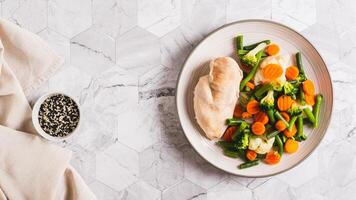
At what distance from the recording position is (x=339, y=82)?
2.40 metres

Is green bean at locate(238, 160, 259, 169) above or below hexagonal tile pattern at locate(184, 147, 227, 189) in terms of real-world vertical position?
above

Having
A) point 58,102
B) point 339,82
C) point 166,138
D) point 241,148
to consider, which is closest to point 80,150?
point 58,102

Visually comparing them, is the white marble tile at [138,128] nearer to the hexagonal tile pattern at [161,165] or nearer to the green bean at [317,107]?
the hexagonal tile pattern at [161,165]

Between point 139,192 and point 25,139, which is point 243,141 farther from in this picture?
point 25,139

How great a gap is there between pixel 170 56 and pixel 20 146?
76 centimetres

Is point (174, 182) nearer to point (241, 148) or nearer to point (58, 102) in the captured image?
point (241, 148)

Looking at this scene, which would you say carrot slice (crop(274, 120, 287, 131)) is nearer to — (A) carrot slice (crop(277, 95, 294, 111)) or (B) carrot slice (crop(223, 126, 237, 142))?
(A) carrot slice (crop(277, 95, 294, 111))

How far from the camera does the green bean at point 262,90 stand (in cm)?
217

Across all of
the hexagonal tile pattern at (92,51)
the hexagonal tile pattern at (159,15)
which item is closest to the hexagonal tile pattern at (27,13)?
the hexagonal tile pattern at (92,51)

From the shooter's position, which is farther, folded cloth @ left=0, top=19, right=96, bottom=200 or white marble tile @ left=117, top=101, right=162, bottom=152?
white marble tile @ left=117, top=101, right=162, bottom=152

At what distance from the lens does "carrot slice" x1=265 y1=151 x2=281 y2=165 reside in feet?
7.32

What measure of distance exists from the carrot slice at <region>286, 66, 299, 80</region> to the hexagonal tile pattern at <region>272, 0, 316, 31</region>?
0.23m

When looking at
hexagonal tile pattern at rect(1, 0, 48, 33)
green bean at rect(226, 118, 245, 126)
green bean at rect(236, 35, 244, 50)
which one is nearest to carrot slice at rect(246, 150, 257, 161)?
green bean at rect(226, 118, 245, 126)

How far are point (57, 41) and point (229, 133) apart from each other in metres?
0.86
